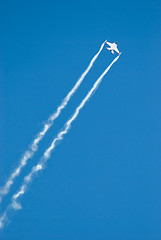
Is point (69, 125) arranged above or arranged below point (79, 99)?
below

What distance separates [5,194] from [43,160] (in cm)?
202

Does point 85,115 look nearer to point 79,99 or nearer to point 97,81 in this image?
point 79,99

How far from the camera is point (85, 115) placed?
1369cm

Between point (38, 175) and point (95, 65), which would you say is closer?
point (38, 175)

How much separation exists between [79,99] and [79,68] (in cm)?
139

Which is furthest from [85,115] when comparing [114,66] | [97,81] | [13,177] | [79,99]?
[13,177]

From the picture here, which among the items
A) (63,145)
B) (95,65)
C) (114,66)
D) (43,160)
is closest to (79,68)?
(95,65)

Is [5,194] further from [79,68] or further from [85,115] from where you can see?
[79,68]

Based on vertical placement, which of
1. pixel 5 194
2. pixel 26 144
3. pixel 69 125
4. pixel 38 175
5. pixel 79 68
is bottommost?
pixel 5 194

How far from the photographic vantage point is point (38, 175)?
513 inches

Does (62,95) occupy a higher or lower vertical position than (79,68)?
lower

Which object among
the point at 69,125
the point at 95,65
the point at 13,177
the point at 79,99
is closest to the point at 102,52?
the point at 95,65

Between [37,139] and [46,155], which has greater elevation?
[37,139]

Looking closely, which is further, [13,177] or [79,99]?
[79,99]
